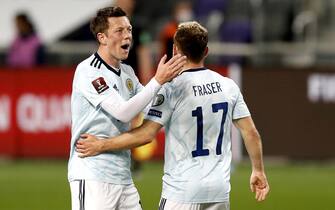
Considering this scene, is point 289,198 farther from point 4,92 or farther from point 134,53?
point 4,92

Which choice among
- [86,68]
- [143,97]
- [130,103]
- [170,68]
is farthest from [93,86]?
[170,68]

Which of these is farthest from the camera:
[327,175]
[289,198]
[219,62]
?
[219,62]

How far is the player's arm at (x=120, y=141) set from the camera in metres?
7.61

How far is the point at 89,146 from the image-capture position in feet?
25.2

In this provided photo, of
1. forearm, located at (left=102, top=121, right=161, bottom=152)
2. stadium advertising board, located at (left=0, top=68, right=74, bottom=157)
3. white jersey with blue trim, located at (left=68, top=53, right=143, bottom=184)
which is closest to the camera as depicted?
forearm, located at (left=102, top=121, right=161, bottom=152)

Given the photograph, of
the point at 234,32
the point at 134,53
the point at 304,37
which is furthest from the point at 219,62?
the point at 134,53

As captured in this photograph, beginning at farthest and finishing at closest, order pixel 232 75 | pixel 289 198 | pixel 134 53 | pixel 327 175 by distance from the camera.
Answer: pixel 232 75 < pixel 327 175 < pixel 134 53 < pixel 289 198

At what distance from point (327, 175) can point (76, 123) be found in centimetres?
950

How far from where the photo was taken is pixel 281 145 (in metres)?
18.4

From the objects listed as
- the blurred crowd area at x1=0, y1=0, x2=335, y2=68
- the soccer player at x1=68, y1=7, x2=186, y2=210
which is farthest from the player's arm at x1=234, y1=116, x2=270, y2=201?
the blurred crowd area at x1=0, y1=0, x2=335, y2=68

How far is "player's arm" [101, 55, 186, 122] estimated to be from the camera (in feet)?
24.0

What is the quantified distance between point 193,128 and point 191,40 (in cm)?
60

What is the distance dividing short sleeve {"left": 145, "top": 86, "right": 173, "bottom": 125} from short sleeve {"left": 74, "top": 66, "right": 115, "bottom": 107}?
1.20ft

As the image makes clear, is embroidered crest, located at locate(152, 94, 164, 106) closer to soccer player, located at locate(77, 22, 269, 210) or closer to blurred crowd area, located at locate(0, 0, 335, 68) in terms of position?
soccer player, located at locate(77, 22, 269, 210)
